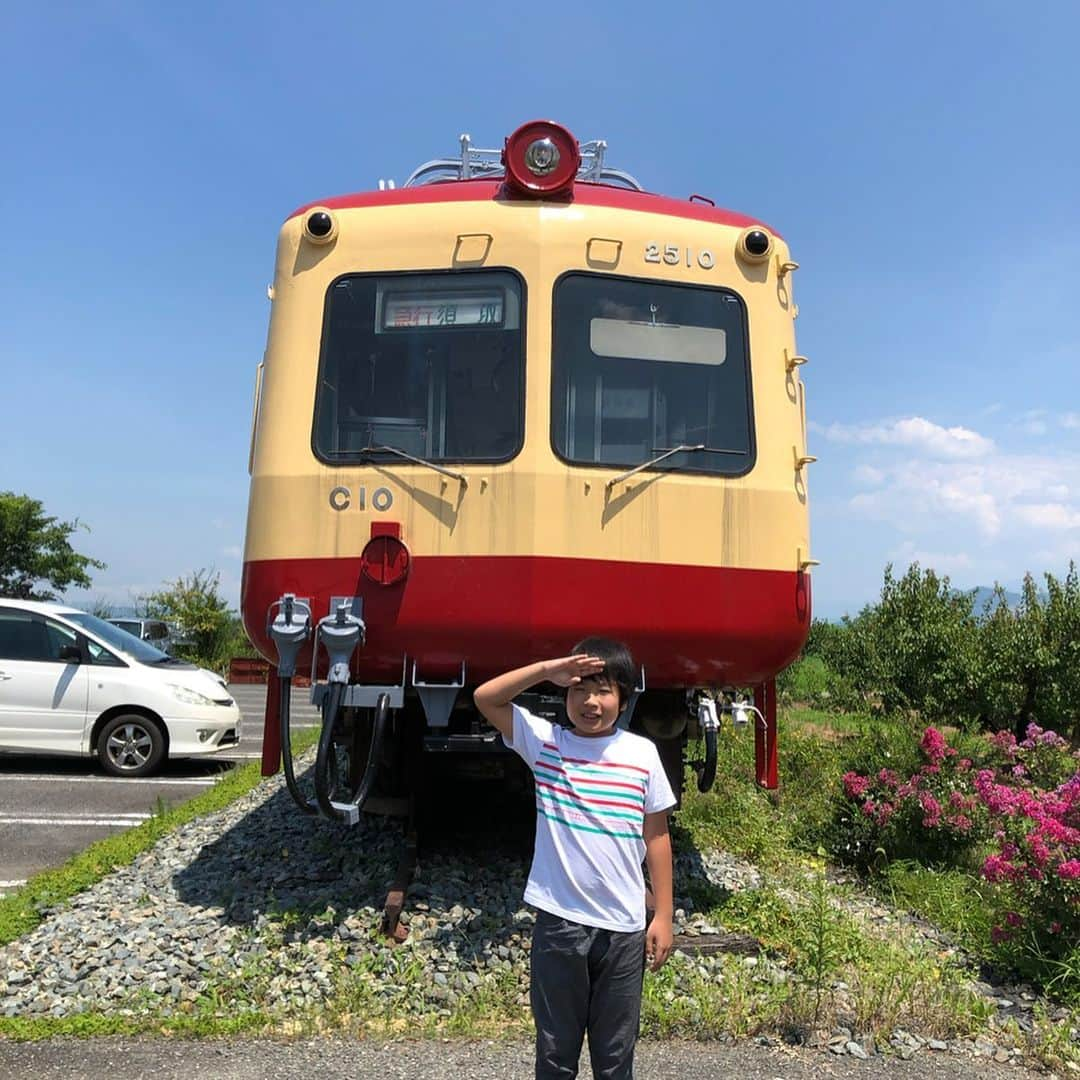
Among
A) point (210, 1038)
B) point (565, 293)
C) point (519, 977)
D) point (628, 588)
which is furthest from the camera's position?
point (565, 293)

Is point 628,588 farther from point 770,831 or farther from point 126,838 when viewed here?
point 126,838

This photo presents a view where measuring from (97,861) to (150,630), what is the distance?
8.97 meters

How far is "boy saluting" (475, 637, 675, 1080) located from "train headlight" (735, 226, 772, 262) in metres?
3.02

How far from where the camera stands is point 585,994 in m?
2.63

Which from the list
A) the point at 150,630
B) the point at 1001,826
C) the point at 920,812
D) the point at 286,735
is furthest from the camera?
the point at 150,630

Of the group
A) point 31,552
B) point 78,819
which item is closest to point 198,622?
point 31,552

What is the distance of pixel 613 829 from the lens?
2.66m

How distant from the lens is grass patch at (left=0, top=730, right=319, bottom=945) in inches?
193

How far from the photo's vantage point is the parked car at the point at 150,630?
13.7 meters

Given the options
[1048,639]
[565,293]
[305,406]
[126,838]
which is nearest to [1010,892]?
[565,293]

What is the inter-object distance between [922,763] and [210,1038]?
216 inches

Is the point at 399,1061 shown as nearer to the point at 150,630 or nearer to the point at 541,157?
the point at 541,157

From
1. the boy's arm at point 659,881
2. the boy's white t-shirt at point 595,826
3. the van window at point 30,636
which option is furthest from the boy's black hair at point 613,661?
the van window at point 30,636

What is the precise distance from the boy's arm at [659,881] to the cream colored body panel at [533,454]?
1.88m
